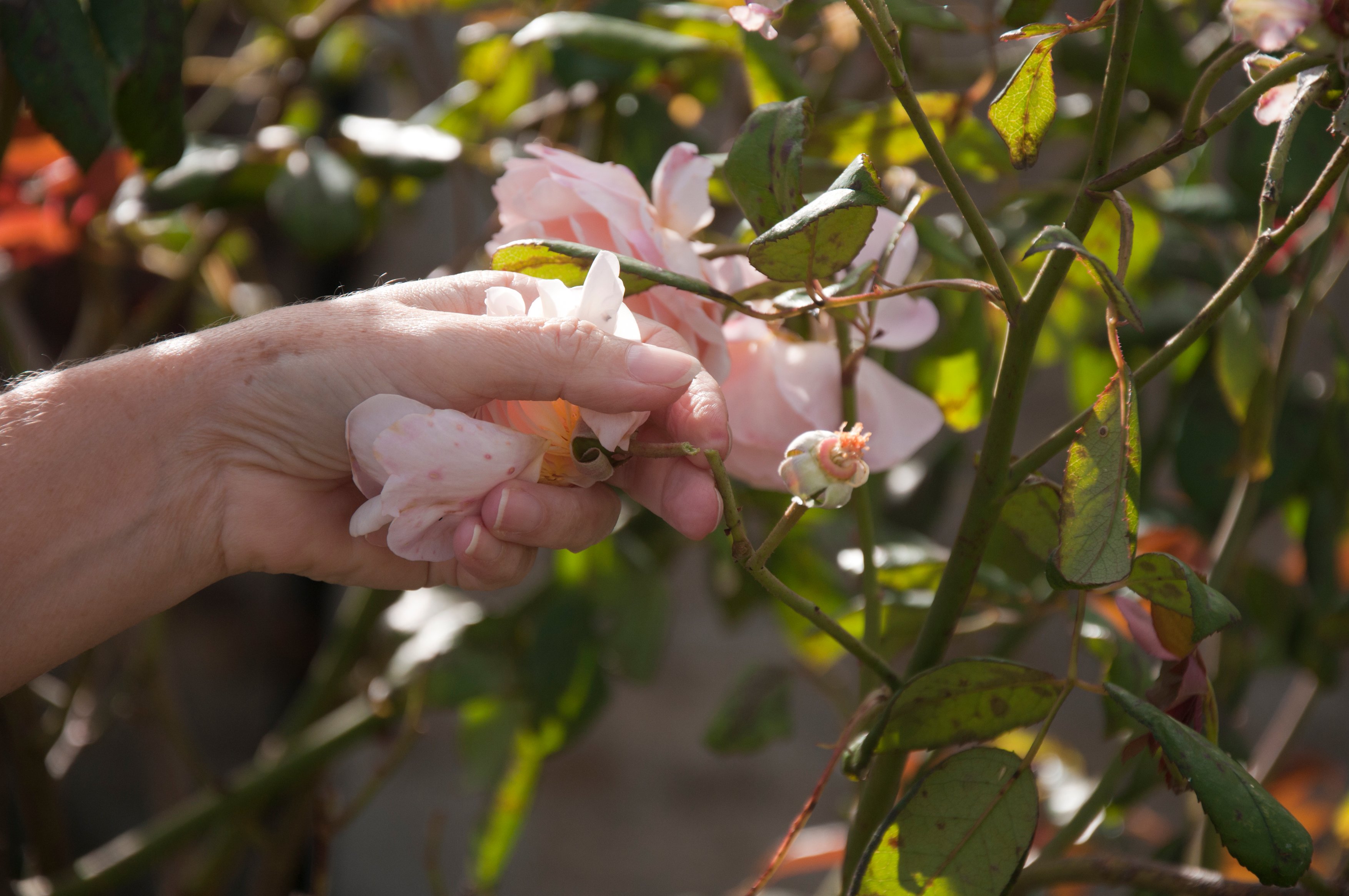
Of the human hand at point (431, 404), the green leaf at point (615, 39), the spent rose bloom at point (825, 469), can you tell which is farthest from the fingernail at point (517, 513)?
the green leaf at point (615, 39)

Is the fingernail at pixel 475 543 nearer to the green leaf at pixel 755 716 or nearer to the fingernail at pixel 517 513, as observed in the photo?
the fingernail at pixel 517 513

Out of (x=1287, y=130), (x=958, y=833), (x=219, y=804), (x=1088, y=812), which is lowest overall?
(x=219, y=804)

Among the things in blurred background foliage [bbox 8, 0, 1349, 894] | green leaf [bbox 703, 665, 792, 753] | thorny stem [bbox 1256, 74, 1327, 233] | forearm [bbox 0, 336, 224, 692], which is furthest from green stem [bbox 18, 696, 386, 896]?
thorny stem [bbox 1256, 74, 1327, 233]

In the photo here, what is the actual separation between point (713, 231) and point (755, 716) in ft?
1.15

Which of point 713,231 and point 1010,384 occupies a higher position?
point 1010,384

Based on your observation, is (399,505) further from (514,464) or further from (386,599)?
(386,599)

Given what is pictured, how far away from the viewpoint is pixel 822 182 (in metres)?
0.49

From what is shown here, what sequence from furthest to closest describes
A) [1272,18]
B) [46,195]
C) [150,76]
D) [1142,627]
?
[46,195], [150,76], [1142,627], [1272,18]

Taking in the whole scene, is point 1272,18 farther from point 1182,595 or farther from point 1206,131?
point 1182,595

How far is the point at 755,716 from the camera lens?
0.68 m

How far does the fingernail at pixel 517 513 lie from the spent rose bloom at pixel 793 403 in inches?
3.3

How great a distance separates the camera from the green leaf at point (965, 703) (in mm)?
347

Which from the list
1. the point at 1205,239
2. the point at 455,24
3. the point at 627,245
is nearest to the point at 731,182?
the point at 627,245

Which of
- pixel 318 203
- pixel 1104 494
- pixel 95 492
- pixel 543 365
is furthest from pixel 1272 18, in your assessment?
pixel 318 203
